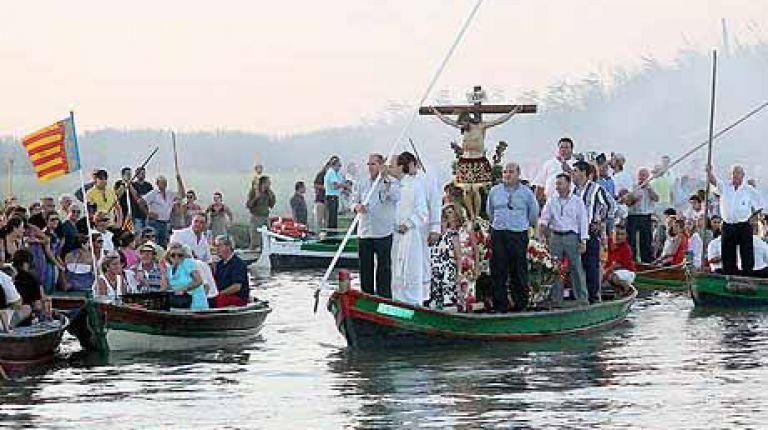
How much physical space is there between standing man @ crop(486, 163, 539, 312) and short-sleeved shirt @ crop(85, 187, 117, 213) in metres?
11.3

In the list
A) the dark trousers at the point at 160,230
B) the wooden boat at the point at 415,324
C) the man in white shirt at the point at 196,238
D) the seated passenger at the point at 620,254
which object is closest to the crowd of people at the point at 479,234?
the wooden boat at the point at 415,324

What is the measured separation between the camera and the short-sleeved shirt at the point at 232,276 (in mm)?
25516

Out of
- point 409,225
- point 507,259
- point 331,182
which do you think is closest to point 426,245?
point 409,225

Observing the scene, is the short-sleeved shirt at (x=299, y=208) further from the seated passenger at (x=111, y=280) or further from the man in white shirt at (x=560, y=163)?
the seated passenger at (x=111, y=280)

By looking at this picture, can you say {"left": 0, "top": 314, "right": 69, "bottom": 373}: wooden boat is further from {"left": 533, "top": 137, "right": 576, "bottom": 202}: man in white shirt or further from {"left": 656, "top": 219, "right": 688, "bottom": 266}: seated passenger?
{"left": 656, "top": 219, "right": 688, "bottom": 266}: seated passenger

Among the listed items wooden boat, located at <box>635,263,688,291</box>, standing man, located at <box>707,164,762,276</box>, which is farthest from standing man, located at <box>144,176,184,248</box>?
standing man, located at <box>707,164,762,276</box>

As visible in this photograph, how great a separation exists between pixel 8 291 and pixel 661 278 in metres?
13.1

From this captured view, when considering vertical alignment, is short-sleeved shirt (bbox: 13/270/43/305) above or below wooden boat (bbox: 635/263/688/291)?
above

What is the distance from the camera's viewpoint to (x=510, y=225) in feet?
80.1

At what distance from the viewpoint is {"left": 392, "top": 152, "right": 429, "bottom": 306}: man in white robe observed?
24047mm

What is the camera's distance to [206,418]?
18844mm

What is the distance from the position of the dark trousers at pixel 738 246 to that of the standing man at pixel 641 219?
581 cm

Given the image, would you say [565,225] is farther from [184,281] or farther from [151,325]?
[151,325]

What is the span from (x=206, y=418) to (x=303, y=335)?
775 centimetres
